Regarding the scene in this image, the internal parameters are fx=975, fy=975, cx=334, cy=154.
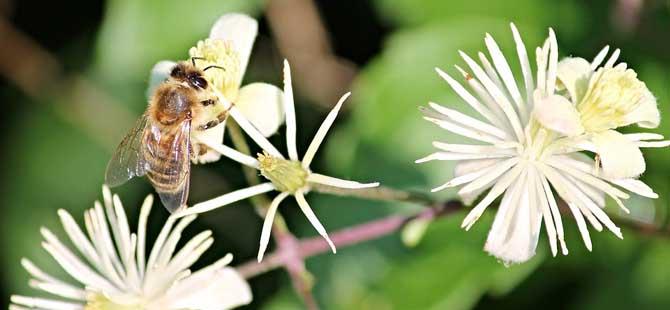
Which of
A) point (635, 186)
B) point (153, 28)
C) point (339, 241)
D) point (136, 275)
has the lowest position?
point (635, 186)

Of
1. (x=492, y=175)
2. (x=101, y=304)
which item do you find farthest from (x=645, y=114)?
(x=101, y=304)

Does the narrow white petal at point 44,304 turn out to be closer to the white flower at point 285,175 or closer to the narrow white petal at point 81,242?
the narrow white petal at point 81,242

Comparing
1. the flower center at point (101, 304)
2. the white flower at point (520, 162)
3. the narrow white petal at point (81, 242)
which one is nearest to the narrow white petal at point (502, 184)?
the white flower at point (520, 162)

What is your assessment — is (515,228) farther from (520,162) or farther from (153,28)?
(153,28)

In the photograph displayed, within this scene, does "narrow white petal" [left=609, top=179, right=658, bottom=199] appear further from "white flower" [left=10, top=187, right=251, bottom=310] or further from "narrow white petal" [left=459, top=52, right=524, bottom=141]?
"white flower" [left=10, top=187, right=251, bottom=310]

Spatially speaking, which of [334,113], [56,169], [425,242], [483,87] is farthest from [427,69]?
[56,169]

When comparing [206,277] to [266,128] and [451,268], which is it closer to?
[266,128]

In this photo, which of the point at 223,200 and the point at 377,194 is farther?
the point at 377,194
